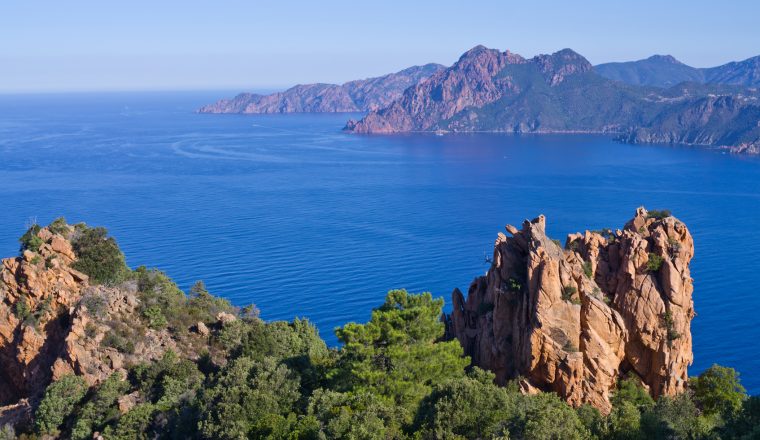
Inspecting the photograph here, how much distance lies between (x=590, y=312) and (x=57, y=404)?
3164 cm

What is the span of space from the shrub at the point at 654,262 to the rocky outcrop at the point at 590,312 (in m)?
0.06

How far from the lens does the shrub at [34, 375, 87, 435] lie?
39.5 metres

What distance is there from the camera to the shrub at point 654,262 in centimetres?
3950

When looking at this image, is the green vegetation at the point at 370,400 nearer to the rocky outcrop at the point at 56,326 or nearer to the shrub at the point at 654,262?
the rocky outcrop at the point at 56,326

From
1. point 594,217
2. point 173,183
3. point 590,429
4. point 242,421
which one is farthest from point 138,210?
point 590,429

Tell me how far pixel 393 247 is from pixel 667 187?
96270 millimetres

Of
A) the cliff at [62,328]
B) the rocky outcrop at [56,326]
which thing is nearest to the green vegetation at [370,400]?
the cliff at [62,328]

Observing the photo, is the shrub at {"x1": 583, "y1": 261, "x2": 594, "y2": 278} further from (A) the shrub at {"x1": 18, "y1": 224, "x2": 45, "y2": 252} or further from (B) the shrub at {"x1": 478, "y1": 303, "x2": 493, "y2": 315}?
(A) the shrub at {"x1": 18, "y1": 224, "x2": 45, "y2": 252}

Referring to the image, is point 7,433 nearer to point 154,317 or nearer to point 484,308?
point 154,317

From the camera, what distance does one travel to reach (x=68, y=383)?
40.7 metres

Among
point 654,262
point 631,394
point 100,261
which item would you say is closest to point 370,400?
point 631,394

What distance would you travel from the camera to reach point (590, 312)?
3791 centimetres

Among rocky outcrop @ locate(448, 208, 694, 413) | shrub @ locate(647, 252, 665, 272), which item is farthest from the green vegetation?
shrub @ locate(647, 252, 665, 272)

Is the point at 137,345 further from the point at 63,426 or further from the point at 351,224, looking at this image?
the point at 351,224
